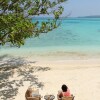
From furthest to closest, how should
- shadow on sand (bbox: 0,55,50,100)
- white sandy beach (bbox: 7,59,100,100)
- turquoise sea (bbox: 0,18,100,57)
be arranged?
turquoise sea (bbox: 0,18,100,57) → shadow on sand (bbox: 0,55,50,100) → white sandy beach (bbox: 7,59,100,100)

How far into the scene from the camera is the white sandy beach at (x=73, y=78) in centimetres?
1474

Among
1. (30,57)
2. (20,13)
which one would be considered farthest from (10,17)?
(30,57)

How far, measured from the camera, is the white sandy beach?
48.4 ft

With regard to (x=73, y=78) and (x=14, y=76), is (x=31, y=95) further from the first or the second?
(x=14, y=76)

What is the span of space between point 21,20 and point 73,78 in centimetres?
526

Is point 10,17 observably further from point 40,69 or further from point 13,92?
point 40,69

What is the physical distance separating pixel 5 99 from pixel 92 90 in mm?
4250

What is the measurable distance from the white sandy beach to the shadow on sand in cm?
32

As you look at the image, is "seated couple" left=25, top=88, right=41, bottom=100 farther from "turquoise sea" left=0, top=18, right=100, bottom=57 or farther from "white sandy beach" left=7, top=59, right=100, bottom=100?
"turquoise sea" left=0, top=18, right=100, bottom=57

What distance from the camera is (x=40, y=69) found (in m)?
19.9

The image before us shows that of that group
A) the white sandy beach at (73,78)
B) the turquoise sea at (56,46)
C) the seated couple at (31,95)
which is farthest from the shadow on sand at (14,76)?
the turquoise sea at (56,46)

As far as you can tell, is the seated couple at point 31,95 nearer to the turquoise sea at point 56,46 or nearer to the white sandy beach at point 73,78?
the white sandy beach at point 73,78

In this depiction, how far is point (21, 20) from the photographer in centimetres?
1384

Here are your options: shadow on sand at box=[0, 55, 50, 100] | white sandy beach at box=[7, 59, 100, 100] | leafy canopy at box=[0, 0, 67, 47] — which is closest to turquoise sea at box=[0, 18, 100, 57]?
shadow on sand at box=[0, 55, 50, 100]
